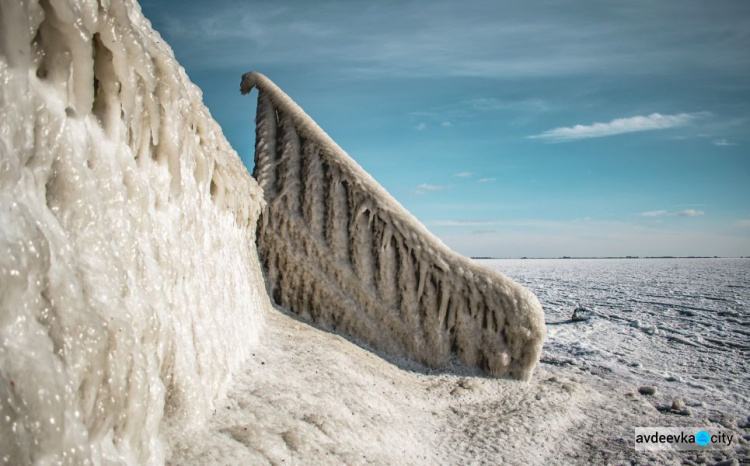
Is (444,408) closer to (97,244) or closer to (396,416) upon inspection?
(396,416)

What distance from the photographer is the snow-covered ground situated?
308 cm

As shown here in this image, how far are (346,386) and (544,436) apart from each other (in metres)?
1.94

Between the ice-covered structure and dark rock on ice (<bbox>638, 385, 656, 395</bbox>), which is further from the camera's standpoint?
dark rock on ice (<bbox>638, 385, 656, 395</bbox>)

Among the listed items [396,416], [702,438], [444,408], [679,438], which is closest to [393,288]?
[444,408]

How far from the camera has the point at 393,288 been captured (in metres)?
5.75

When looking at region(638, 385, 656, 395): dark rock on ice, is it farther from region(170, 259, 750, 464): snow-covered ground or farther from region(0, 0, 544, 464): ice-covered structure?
region(0, 0, 544, 464): ice-covered structure

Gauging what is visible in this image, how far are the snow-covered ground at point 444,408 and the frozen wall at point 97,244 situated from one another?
1.33ft

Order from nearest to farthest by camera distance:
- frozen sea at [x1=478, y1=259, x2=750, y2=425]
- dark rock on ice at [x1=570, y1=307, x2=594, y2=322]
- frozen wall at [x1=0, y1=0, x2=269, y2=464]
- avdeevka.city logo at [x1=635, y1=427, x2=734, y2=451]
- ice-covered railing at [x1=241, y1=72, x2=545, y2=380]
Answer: frozen wall at [x1=0, y1=0, x2=269, y2=464] < avdeevka.city logo at [x1=635, y1=427, x2=734, y2=451] < ice-covered railing at [x1=241, y1=72, x2=545, y2=380] < frozen sea at [x1=478, y1=259, x2=750, y2=425] < dark rock on ice at [x1=570, y1=307, x2=594, y2=322]

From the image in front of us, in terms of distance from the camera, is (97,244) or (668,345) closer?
(97,244)

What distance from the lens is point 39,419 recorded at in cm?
171

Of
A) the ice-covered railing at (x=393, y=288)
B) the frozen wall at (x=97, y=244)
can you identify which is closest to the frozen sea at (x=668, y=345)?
the ice-covered railing at (x=393, y=288)

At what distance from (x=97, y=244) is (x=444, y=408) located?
375 centimetres

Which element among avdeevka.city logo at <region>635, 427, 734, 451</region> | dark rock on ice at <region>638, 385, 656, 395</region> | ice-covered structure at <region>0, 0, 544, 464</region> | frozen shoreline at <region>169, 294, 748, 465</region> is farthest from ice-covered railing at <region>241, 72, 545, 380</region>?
dark rock on ice at <region>638, 385, 656, 395</region>

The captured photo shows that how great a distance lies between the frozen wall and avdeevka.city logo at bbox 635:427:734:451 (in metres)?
3.93
